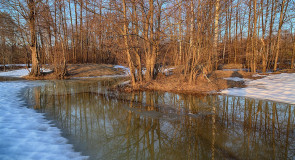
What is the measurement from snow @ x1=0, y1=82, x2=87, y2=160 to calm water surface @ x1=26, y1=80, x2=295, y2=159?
245mm

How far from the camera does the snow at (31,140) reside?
9.55ft

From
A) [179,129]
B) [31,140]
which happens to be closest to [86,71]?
[31,140]

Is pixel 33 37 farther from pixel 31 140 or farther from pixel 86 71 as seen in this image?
pixel 31 140

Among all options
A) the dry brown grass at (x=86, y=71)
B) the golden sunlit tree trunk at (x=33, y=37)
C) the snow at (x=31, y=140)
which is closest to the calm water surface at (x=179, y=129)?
the snow at (x=31, y=140)

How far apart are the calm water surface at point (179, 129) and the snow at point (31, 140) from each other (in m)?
0.24

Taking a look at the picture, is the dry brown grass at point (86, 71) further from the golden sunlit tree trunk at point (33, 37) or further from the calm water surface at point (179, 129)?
the calm water surface at point (179, 129)

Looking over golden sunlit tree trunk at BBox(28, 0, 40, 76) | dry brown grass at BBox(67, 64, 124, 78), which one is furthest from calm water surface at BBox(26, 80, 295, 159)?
dry brown grass at BBox(67, 64, 124, 78)

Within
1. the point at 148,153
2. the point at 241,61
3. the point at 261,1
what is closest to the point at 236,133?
the point at 148,153

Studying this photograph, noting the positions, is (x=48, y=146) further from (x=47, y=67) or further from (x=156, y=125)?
(x=47, y=67)

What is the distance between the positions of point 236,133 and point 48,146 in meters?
4.05

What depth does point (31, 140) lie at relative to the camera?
3404 mm

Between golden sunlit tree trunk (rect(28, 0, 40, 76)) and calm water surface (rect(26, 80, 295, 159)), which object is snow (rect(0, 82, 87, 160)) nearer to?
calm water surface (rect(26, 80, 295, 159))

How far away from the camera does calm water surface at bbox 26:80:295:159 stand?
314 cm

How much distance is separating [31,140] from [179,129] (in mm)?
3261
